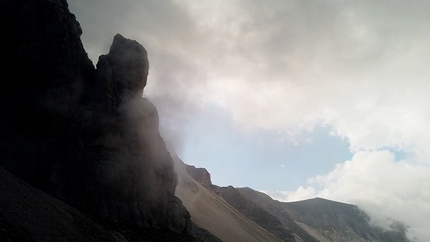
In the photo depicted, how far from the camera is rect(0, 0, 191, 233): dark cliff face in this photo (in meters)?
41.2

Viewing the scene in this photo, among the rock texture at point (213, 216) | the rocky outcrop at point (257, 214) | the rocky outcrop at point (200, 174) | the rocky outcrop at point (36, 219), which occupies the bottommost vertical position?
the rocky outcrop at point (36, 219)

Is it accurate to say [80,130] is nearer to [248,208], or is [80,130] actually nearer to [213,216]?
[213,216]

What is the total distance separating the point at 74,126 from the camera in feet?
148

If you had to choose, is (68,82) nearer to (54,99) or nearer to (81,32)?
(54,99)

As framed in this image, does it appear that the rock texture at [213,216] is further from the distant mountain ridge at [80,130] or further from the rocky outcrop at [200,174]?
the rocky outcrop at [200,174]

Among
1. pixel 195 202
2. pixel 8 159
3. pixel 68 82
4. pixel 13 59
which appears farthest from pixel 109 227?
pixel 195 202

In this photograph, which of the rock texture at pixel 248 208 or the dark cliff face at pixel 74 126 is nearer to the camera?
the dark cliff face at pixel 74 126

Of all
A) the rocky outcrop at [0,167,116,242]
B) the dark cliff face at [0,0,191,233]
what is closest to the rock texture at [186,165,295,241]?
the dark cliff face at [0,0,191,233]

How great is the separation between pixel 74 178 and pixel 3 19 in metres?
30.4

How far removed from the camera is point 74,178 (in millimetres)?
41500

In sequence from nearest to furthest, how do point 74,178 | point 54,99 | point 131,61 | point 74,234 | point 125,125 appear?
point 74,234 → point 74,178 → point 54,99 → point 125,125 → point 131,61

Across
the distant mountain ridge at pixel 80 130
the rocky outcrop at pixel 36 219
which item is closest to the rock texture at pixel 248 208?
the distant mountain ridge at pixel 80 130

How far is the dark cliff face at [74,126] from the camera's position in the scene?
1623 inches

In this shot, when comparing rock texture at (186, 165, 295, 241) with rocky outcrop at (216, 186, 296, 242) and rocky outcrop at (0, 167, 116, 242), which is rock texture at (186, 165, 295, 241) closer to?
rocky outcrop at (216, 186, 296, 242)
